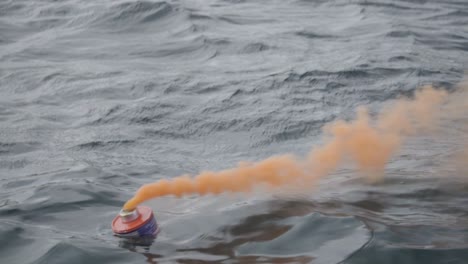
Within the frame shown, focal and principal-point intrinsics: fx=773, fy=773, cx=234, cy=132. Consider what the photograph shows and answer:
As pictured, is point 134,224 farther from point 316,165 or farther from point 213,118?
point 213,118

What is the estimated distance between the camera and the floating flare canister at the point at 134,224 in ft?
16.2

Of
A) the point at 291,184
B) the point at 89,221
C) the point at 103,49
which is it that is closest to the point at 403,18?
the point at 103,49

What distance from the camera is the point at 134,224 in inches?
194

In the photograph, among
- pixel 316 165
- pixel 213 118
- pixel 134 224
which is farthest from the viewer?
pixel 213 118

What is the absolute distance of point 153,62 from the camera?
1097 centimetres

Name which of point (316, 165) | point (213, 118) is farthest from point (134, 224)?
point (213, 118)

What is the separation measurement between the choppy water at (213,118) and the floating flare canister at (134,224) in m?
0.11

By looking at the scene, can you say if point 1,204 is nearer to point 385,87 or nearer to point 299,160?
point 299,160

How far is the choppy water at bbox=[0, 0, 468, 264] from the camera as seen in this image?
504cm

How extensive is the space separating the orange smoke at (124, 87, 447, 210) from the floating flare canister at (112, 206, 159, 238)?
60mm

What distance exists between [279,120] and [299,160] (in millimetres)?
1776

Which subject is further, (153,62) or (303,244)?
(153,62)

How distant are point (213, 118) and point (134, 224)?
3.84 meters

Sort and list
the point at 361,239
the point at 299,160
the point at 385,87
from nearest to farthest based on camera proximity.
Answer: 1. the point at 361,239
2. the point at 299,160
3. the point at 385,87
